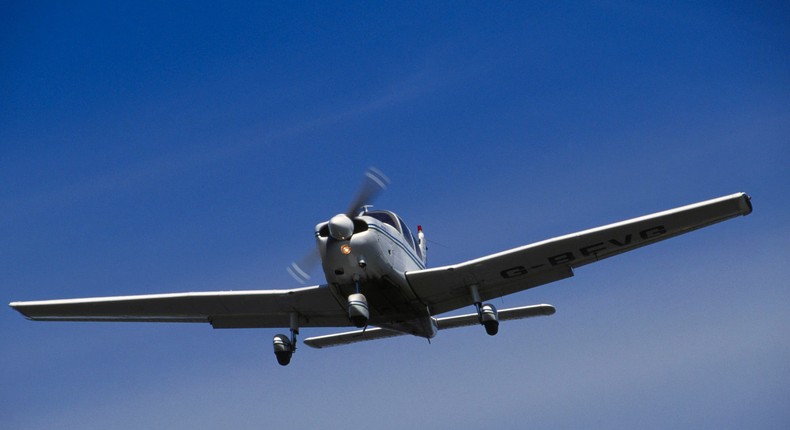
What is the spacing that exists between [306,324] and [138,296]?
4116 millimetres

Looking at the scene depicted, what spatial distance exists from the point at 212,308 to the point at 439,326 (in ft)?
20.4

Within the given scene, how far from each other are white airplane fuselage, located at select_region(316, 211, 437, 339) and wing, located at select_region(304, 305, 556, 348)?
95.7 inches

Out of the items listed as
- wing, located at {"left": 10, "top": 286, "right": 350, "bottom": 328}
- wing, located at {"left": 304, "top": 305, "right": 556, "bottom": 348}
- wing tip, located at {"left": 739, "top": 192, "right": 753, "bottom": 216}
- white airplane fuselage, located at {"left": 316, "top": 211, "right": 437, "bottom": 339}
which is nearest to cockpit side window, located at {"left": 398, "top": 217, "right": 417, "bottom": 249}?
white airplane fuselage, located at {"left": 316, "top": 211, "right": 437, "bottom": 339}

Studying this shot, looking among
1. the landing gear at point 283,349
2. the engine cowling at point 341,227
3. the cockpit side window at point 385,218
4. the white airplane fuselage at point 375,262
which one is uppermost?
the cockpit side window at point 385,218

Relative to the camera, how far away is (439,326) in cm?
2331

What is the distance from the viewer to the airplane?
18.1 meters

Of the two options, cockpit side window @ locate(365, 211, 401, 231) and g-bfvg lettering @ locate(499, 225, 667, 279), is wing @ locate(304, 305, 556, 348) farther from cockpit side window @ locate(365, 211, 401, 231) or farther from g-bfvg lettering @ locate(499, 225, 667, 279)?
cockpit side window @ locate(365, 211, 401, 231)

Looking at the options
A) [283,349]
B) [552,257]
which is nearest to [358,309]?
[283,349]

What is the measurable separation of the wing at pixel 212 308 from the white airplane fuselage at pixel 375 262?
1177 millimetres

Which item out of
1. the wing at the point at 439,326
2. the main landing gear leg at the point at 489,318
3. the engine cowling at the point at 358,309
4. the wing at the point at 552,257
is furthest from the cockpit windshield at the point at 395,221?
the wing at the point at 439,326

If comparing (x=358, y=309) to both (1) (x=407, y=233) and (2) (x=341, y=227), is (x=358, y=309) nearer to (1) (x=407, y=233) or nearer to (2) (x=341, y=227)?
(2) (x=341, y=227)

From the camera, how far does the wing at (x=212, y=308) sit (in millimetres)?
20281

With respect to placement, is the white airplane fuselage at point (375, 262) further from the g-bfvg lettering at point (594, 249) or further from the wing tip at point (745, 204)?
the wing tip at point (745, 204)

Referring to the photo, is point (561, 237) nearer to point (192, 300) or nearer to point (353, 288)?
point (353, 288)
